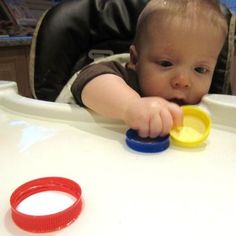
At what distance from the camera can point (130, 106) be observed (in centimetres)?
51

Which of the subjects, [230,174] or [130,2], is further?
[130,2]

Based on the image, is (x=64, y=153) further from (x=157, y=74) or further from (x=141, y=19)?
(x=141, y=19)

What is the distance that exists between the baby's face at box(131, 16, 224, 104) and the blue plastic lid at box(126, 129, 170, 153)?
188mm

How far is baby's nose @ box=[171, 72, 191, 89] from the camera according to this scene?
2.10 feet

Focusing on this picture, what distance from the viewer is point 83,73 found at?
63 centimetres

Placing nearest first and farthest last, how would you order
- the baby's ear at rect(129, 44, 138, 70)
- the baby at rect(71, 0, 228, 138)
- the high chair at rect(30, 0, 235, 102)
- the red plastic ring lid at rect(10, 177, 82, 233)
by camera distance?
the red plastic ring lid at rect(10, 177, 82, 233)
the baby at rect(71, 0, 228, 138)
the baby's ear at rect(129, 44, 138, 70)
the high chair at rect(30, 0, 235, 102)

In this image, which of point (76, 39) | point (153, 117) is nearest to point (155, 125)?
point (153, 117)

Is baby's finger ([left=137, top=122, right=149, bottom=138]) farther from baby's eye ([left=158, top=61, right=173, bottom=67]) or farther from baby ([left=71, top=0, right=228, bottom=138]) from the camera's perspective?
baby's eye ([left=158, top=61, right=173, bottom=67])

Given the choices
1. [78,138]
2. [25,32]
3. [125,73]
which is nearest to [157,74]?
[125,73]

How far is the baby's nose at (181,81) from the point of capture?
64 centimetres

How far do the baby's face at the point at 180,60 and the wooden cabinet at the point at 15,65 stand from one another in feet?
5.20

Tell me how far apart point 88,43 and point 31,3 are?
193 cm

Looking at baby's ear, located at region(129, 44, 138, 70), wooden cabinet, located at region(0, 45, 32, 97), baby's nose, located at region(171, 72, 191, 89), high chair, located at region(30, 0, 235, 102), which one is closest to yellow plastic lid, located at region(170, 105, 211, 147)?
baby's nose, located at region(171, 72, 191, 89)

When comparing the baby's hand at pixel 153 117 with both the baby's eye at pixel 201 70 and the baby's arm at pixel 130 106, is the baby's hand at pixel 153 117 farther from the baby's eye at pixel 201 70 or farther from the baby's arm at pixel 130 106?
the baby's eye at pixel 201 70
